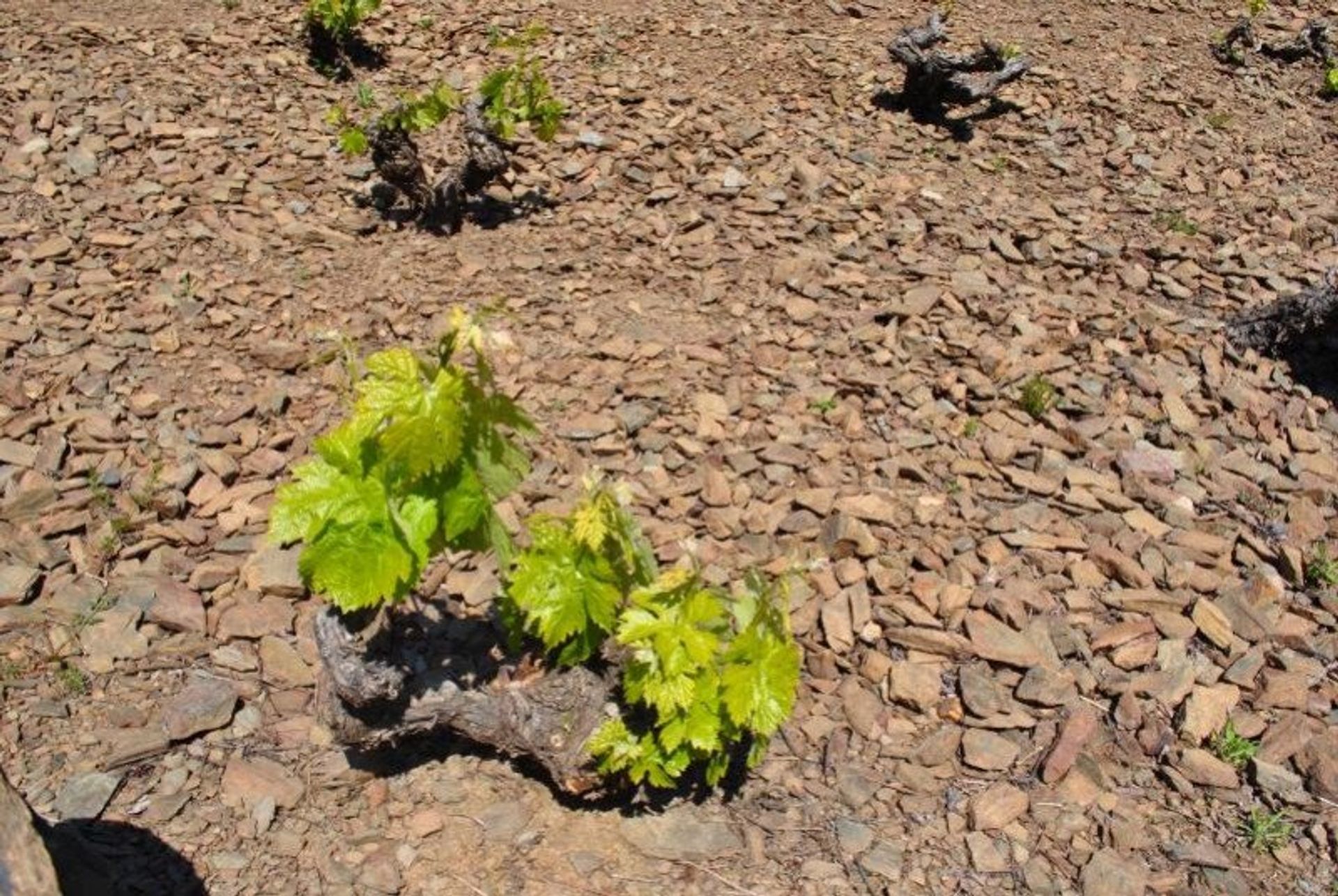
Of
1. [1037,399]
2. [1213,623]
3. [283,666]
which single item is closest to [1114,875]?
[1213,623]

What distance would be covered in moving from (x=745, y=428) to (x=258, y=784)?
94.0 inches

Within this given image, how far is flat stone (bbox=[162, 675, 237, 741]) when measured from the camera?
387 cm

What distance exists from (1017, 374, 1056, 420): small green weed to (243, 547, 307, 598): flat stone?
314cm

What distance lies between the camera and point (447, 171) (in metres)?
6.39

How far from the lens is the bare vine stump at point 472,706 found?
3.52 meters

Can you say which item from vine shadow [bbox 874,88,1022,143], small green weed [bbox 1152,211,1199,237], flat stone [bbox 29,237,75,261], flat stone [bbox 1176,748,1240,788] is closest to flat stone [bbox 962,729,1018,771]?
flat stone [bbox 1176,748,1240,788]

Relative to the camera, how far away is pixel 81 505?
181 inches

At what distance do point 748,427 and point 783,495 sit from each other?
1.35ft

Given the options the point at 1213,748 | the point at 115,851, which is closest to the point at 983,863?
the point at 1213,748

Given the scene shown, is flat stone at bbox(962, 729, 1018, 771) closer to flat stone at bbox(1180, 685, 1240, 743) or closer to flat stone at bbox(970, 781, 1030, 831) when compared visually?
flat stone at bbox(970, 781, 1030, 831)

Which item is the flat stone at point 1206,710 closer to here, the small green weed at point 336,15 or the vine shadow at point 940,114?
the vine shadow at point 940,114

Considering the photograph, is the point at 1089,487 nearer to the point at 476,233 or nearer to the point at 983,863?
the point at 983,863

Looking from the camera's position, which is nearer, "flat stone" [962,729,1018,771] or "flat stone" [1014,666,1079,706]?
"flat stone" [962,729,1018,771]

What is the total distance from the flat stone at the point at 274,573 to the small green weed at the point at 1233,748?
10.6 feet
